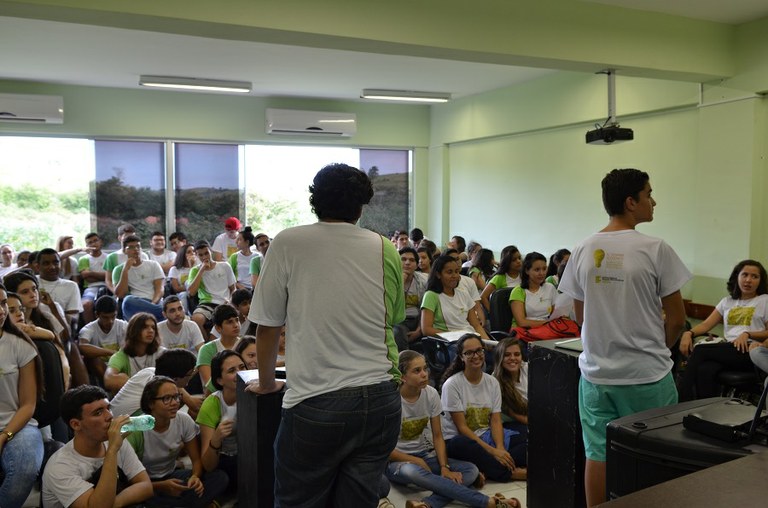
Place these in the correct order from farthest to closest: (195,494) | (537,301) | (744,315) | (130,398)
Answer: (537,301) → (744,315) → (130,398) → (195,494)

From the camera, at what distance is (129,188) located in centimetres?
843

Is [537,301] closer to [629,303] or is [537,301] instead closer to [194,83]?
[629,303]

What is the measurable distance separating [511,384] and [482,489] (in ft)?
2.56

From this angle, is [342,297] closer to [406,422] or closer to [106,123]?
[406,422]

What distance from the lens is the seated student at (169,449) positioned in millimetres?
3080

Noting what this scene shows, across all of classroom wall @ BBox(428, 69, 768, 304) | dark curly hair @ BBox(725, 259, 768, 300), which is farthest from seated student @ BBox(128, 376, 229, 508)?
classroom wall @ BBox(428, 69, 768, 304)

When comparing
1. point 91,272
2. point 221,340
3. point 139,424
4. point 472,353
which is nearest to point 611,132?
point 472,353

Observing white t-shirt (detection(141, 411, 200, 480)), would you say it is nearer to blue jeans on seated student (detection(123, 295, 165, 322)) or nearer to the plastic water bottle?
the plastic water bottle

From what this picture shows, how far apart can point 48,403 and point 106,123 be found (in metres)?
5.82

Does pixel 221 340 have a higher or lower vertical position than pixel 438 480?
higher

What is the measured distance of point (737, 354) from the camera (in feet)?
13.7

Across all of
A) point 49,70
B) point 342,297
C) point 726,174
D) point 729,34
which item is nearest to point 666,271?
point 342,297

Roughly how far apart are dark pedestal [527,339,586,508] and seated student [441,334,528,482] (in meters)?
0.87

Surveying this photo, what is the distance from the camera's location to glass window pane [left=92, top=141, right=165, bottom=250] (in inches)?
327
